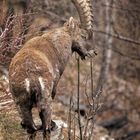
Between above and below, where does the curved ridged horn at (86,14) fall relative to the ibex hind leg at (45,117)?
above

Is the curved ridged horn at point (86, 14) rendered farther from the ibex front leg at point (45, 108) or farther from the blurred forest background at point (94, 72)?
the ibex front leg at point (45, 108)

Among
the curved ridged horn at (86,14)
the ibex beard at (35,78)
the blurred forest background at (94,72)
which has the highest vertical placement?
the curved ridged horn at (86,14)

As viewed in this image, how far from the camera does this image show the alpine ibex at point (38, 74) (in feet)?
20.0

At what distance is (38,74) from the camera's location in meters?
6.14

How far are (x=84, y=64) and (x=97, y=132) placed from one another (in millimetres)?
7244

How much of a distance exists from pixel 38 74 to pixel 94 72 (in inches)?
427

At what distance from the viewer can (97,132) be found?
1198 cm

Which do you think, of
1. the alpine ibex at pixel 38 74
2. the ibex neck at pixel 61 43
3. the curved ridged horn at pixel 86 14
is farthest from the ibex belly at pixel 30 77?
the curved ridged horn at pixel 86 14

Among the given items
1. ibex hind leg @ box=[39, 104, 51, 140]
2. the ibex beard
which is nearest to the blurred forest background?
the ibex beard

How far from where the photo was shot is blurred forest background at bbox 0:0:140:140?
29.3 feet

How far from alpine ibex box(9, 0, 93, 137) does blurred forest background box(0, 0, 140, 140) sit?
45 cm

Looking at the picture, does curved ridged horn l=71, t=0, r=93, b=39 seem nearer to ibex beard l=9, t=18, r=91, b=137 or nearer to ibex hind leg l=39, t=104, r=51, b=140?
ibex beard l=9, t=18, r=91, b=137

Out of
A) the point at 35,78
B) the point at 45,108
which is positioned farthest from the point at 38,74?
the point at 45,108

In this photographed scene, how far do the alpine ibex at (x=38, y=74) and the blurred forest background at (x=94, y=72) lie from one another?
0.45 metres
